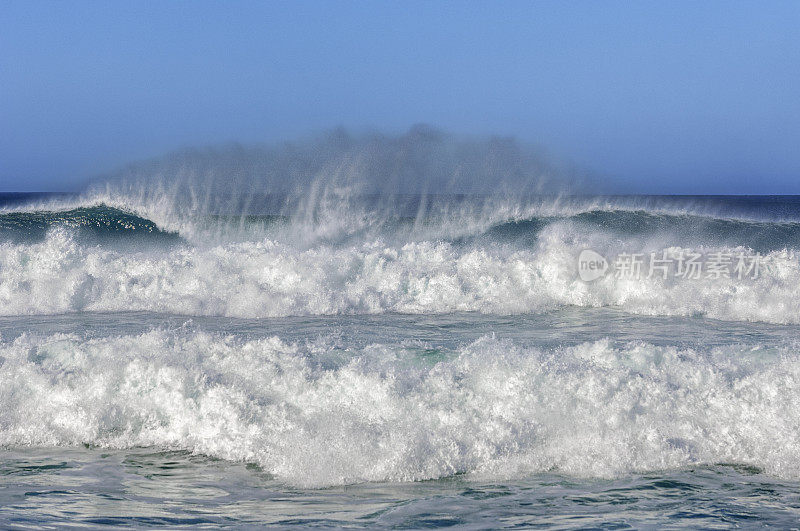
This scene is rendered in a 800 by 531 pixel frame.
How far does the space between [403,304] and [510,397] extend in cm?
A: 556

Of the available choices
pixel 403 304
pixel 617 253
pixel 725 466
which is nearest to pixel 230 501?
pixel 725 466

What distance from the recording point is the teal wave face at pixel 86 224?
17125mm

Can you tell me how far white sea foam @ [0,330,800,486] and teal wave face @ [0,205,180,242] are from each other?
11326 millimetres

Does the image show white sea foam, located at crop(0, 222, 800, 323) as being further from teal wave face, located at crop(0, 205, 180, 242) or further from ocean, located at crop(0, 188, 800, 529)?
teal wave face, located at crop(0, 205, 180, 242)

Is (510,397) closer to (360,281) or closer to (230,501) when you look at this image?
(230,501)

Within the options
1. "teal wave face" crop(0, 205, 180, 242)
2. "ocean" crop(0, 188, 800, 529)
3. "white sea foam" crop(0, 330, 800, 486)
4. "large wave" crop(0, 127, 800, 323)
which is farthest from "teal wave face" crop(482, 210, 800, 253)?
"white sea foam" crop(0, 330, 800, 486)

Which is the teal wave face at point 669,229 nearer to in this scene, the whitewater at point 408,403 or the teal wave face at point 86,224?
the whitewater at point 408,403

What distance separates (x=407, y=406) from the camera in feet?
17.6

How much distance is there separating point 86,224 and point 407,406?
15.5 metres

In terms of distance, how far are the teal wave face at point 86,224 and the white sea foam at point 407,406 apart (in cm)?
1133

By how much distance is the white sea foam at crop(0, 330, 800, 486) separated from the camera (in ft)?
16.0

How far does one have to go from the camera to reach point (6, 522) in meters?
3.87

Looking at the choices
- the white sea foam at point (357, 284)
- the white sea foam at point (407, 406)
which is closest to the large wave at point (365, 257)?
the white sea foam at point (357, 284)

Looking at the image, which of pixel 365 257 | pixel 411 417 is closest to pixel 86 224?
pixel 365 257
